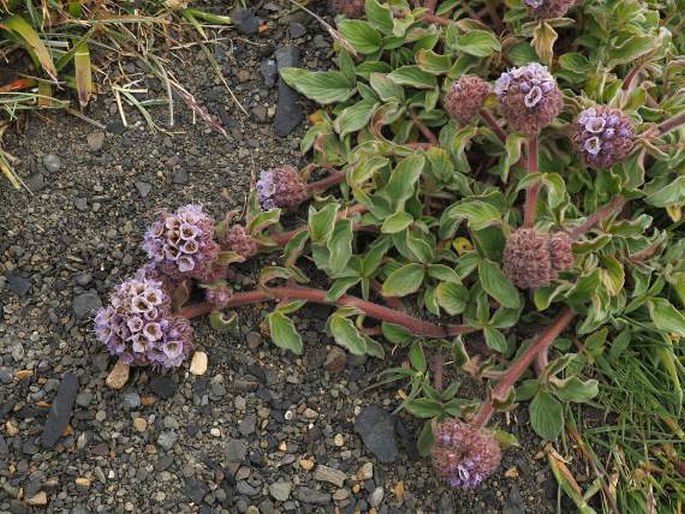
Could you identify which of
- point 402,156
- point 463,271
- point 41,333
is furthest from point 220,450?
point 402,156

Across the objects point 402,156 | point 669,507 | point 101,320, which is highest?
point 402,156

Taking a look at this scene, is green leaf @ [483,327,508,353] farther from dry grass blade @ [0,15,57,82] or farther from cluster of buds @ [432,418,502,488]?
dry grass blade @ [0,15,57,82]

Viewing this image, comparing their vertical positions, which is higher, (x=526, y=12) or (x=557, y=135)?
(x=526, y=12)

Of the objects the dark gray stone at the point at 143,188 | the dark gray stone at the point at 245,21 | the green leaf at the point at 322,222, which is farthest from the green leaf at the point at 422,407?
the dark gray stone at the point at 245,21

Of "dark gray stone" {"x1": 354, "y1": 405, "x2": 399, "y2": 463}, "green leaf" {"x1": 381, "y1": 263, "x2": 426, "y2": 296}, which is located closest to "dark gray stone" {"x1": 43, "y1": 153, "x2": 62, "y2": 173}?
"green leaf" {"x1": 381, "y1": 263, "x2": 426, "y2": 296}

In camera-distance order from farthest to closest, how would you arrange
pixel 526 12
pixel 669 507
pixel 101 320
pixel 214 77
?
pixel 214 77
pixel 526 12
pixel 669 507
pixel 101 320

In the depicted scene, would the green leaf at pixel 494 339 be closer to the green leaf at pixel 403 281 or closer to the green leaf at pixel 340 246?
the green leaf at pixel 403 281

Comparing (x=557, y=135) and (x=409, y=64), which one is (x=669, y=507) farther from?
(x=409, y=64)
